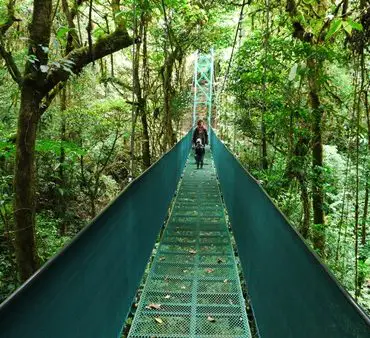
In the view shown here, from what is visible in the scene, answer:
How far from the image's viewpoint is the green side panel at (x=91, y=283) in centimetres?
93

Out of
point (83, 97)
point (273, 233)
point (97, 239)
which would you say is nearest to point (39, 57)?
point (97, 239)

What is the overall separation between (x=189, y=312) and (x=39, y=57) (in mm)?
2254

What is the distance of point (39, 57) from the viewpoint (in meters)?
3.07

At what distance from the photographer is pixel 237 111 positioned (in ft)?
22.7

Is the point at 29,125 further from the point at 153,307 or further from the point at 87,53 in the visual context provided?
the point at 153,307

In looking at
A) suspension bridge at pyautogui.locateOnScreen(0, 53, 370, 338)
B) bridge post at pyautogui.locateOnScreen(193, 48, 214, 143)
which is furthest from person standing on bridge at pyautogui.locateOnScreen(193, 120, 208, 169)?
bridge post at pyautogui.locateOnScreen(193, 48, 214, 143)

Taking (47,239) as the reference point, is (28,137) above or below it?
above

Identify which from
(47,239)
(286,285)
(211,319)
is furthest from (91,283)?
(47,239)

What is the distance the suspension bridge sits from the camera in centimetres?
101

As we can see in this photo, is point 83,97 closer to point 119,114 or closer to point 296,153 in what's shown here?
point 119,114

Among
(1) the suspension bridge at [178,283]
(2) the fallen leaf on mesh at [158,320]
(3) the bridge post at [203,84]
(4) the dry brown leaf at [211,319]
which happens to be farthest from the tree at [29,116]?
(3) the bridge post at [203,84]

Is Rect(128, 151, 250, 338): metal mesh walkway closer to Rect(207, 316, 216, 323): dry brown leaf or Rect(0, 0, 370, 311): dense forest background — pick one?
Rect(207, 316, 216, 323): dry brown leaf

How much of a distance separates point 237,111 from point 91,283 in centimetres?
582

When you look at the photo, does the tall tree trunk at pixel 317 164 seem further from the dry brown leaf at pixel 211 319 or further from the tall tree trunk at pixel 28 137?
the tall tree trunk at pixel 28 137
